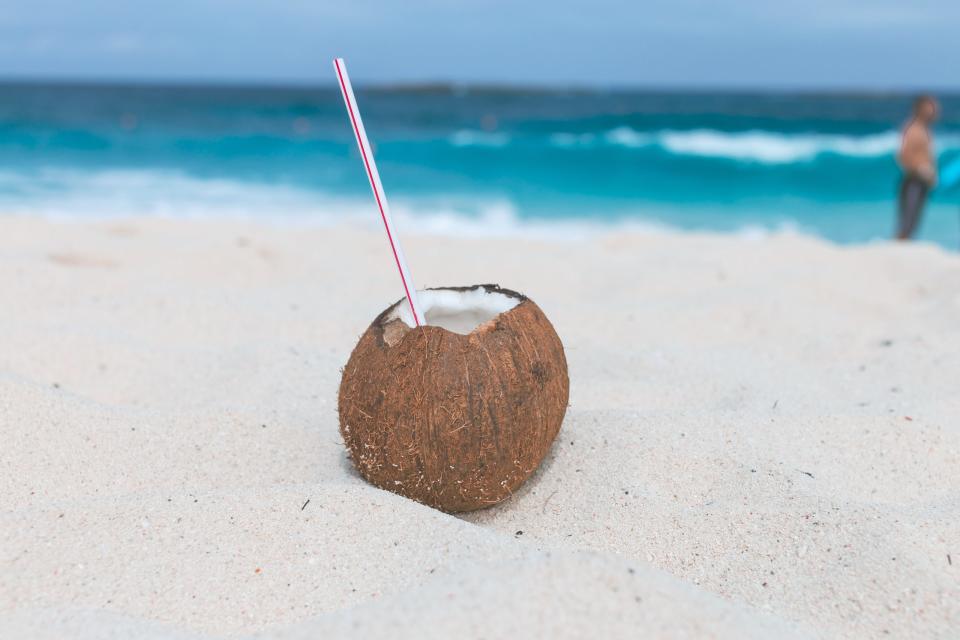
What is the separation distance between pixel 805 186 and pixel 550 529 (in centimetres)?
1368

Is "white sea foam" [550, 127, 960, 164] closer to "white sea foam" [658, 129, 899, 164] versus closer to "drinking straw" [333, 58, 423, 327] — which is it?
"white sea foam" [658, 129, 899, 164]

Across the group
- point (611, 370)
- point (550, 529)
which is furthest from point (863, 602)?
point (611, 370)

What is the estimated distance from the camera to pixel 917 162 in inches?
295

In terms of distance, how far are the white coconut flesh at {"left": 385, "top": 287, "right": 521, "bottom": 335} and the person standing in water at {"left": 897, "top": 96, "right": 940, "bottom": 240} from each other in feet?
21.0

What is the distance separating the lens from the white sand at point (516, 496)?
1.92 metres

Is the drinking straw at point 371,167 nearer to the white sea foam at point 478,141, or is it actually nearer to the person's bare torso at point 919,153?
the person's bare torso at point 919,153

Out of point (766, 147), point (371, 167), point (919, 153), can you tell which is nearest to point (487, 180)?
point (919, 153)

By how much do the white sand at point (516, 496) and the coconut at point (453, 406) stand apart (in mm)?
110

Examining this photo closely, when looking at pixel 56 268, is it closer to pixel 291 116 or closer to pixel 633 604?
pixel 633 604

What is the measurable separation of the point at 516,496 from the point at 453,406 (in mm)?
501

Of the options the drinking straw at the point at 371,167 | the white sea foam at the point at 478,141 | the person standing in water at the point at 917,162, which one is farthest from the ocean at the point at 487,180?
the drinking straw at the point at 371,167

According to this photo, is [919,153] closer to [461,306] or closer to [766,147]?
[461,306]

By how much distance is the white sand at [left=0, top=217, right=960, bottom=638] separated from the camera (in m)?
1.92

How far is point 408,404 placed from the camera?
2264 millimetres
